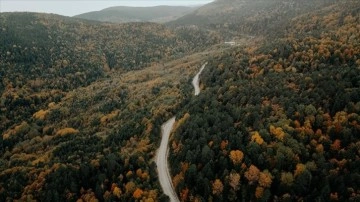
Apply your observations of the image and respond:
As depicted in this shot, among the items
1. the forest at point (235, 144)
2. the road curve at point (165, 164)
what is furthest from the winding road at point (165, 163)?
the forest at point (235, 144)

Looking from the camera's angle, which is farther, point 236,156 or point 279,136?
point 279,136

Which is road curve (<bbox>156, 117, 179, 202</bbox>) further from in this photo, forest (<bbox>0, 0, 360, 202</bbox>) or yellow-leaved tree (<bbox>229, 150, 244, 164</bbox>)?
yellow-leaved tree (<bbox>229, 150, 244, 164</bbox>)

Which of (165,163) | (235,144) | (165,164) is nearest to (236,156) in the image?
(235,144)

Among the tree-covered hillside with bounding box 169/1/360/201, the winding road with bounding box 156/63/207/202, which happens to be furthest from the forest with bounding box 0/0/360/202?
the winding road with bounding box 156/63/207/202

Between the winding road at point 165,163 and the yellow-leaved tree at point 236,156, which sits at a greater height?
the yellow-leaved tree at point 236,156

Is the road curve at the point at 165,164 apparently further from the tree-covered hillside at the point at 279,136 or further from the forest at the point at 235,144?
the tree-covered hillside at the point at 279,136

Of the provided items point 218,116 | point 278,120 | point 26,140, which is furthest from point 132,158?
point 26,140

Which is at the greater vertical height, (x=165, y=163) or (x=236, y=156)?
(x=236, y=156)

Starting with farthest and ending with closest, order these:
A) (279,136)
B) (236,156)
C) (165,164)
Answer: (165,164) < (279,136) < (236,156)

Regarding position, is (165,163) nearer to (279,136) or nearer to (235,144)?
(235,144)
